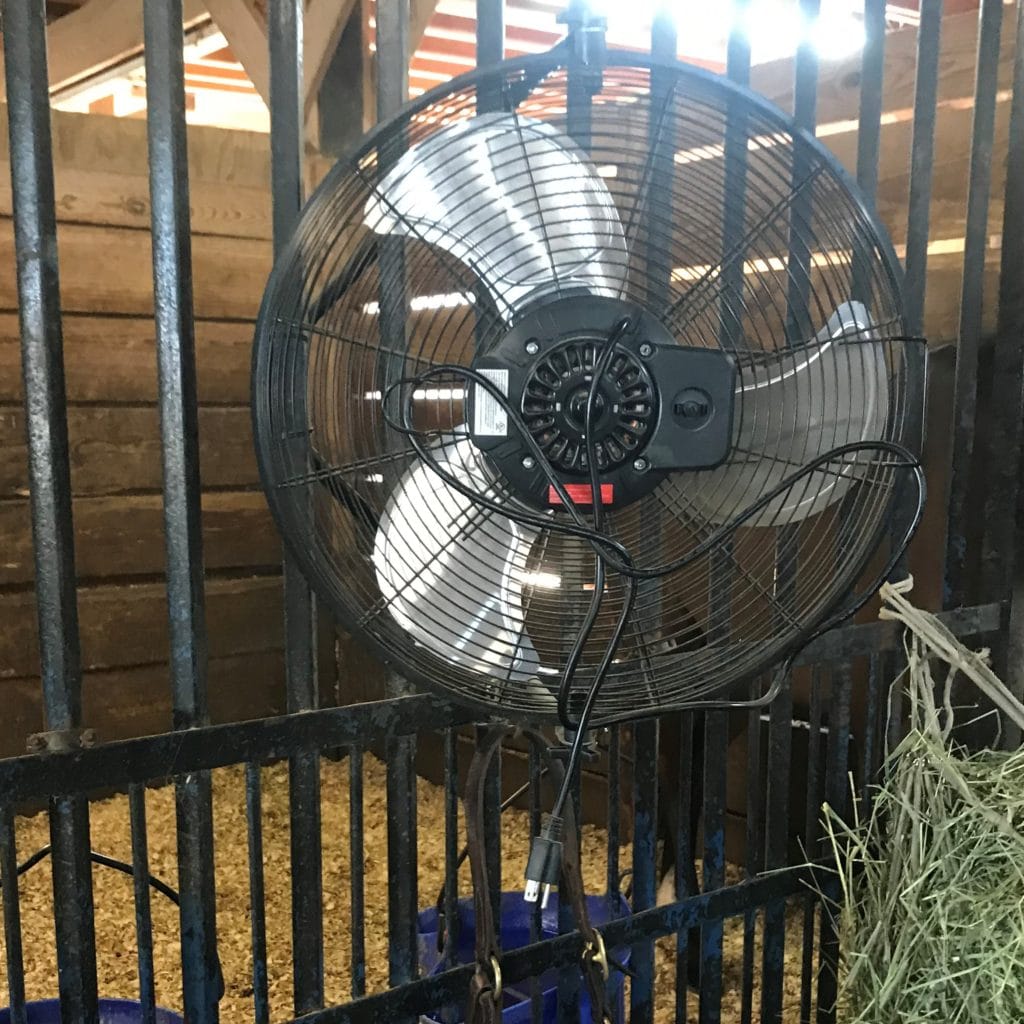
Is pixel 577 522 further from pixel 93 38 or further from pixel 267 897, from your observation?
pixel 93 38

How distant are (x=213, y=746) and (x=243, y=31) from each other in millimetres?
1977

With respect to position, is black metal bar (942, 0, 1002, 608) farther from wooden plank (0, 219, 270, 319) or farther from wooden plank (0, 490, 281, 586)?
wooden plank (0, 219, 270, 319)

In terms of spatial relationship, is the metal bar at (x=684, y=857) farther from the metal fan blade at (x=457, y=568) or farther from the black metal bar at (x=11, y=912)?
the black metal bar at (x=11, y=912)

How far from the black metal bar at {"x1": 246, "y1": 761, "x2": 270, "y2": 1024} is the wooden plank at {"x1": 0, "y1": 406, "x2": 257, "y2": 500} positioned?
1462mm

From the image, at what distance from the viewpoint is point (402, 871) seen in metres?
1.09

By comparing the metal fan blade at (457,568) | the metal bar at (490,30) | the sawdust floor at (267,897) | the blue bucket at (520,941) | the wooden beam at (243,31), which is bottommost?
the sawdust floor at (267,897)

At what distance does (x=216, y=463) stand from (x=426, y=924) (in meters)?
1.38

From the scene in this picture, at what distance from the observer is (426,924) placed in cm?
152

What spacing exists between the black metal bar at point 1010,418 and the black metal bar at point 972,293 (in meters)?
0.05

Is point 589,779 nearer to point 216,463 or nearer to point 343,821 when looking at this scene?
point 343,821

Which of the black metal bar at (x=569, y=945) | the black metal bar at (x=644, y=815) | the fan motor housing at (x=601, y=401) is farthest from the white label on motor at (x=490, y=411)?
the black metal bar at (x=569, y=945)

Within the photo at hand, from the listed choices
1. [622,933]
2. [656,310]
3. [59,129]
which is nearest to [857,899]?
[622,933]

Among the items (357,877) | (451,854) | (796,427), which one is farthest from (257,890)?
(796,427)

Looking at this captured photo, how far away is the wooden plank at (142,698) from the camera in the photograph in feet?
7.64
